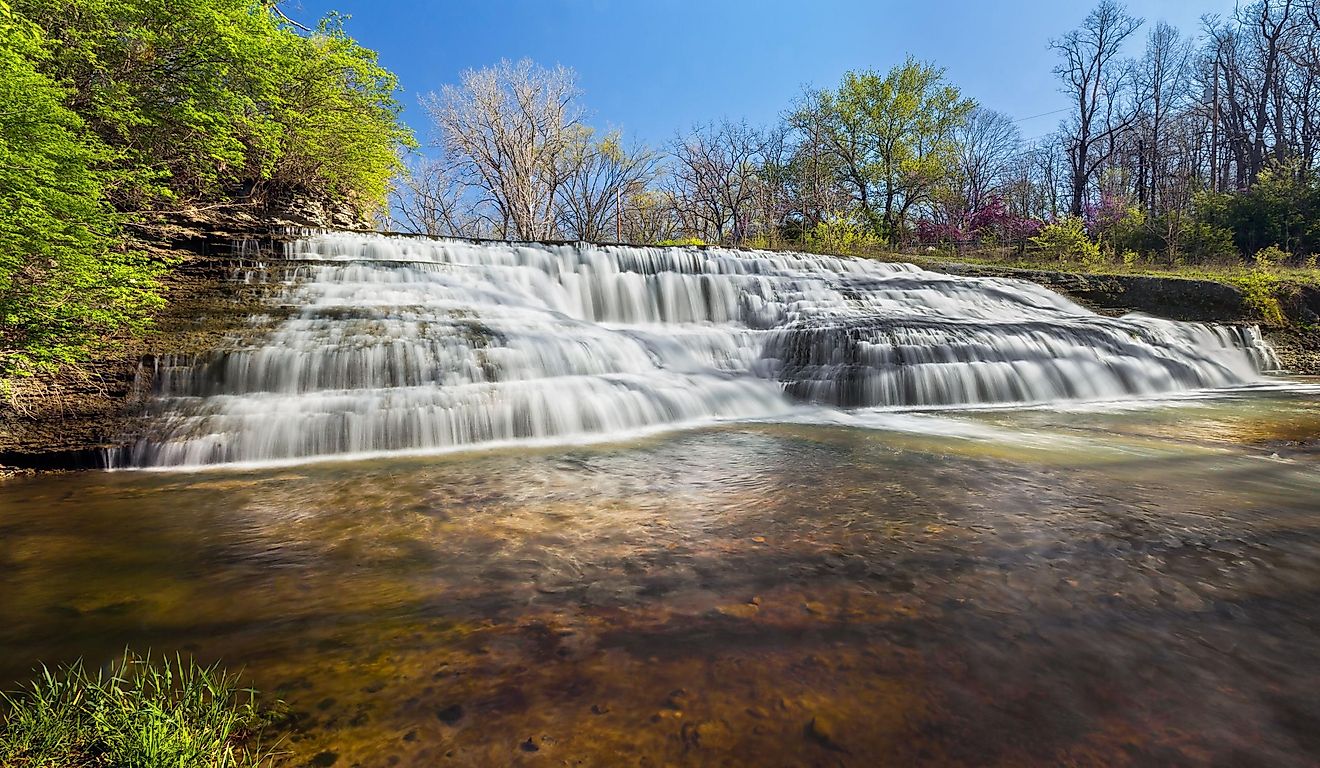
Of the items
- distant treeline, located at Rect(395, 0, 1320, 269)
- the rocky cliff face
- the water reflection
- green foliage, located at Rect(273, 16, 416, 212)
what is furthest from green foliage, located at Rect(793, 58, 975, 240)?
the water reflection

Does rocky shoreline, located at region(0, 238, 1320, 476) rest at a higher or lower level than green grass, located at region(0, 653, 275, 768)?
higher

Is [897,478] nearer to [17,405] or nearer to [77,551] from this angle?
[77,551]

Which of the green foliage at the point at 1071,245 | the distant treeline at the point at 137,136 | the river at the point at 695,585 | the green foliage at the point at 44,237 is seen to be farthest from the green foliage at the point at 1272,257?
the green foliage at the point at 44,237

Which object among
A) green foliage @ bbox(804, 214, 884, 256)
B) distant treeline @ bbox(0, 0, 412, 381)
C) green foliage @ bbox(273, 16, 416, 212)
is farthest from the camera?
green foliage @ bbox(804, 214, 884, 256)

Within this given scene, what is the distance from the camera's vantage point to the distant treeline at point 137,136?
4559 mm

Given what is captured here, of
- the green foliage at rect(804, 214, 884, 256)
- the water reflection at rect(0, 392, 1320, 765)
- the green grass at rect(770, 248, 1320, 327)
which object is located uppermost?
the green foliage at rect(804, 214, 884, 256)

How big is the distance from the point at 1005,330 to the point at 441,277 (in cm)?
971

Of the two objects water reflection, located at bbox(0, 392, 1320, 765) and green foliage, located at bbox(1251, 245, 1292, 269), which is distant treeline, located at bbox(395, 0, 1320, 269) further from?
water reflection, located at bbox(0, 392, 1320, 765)

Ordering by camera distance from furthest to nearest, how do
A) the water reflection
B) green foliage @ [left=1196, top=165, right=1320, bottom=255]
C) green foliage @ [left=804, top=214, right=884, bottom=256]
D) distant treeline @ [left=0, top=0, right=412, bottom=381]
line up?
1. green foliage @ [left=804, top=214, right=884, bottom=256]
2. green foliage @ [left=1196, top=165, right=1320, bottom=255]
3. distant treeline @ [left=0, top=0, right=412, bottom=381]
4. the water reflection

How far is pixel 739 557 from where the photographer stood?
2.38m

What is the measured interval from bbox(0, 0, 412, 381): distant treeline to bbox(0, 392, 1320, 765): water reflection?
6.69 ft

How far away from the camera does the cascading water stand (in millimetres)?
5176

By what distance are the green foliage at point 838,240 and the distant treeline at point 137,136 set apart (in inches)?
643

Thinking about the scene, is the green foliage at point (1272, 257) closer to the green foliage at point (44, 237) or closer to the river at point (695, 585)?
the river at point (695, 585)
